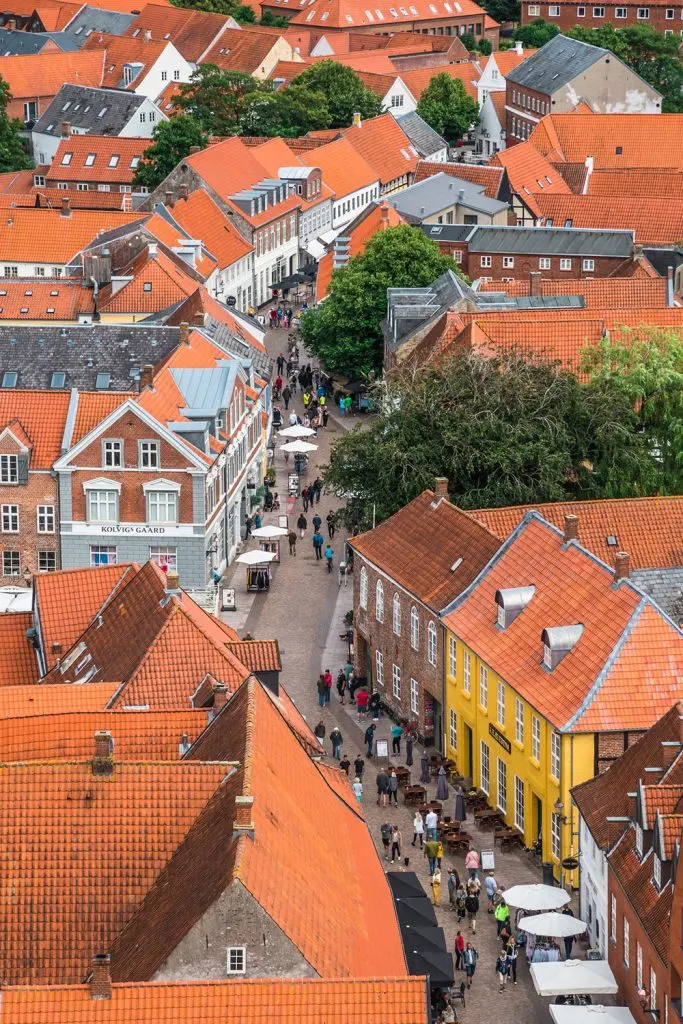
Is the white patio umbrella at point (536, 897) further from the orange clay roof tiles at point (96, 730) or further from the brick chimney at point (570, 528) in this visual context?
the brick chimney at point (570, 528)

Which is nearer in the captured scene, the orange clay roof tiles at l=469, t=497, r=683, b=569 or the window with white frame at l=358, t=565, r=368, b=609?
the orange clay roof tiles at l=469, t=497, r=683, b=569

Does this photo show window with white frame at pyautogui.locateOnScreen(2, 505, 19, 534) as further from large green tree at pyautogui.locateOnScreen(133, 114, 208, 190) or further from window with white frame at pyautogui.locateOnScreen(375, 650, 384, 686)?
large green tree at pyautogui.locateOnScreen(133, 114, 208, 190)

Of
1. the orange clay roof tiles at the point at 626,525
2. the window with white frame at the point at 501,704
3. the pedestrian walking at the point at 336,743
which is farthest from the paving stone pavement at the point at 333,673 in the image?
the orange clay roof tiles at the point at 626,525

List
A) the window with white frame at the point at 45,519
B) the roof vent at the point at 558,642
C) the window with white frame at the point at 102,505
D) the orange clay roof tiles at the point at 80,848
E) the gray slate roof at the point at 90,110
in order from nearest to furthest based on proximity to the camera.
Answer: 1. the orange clay roof tiles at the point at 80,848
2. the roof vent at the point at 558,642
3. the window with white frame at the point at 102,505
4. the window with white frame at the point at 45,519
5. the gray slate roof at the point at 90,110

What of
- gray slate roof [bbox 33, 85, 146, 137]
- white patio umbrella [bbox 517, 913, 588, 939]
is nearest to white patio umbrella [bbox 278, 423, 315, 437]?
white patio umbrella [bbox 517, 913, 588, 939]

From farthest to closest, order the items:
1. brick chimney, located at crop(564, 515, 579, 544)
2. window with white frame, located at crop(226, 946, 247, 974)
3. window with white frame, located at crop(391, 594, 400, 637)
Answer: window with white frame, located at crop(391, 594, 400, 637) → brick chimney, located at crop(564, 515, 579, 544) → window with white frame, located at crop(226, 946, 247, 974)

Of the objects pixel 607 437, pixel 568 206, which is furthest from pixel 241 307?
pixel 607 437
